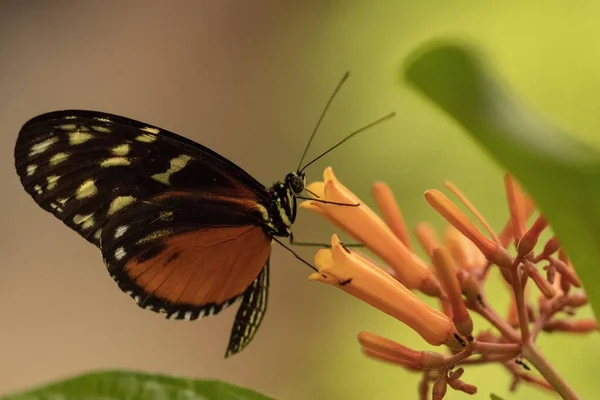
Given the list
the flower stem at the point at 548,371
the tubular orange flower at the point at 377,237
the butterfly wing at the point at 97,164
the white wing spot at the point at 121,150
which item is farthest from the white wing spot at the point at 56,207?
the flower stem at the point at 548,371

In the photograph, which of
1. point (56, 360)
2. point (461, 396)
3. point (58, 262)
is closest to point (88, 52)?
point (58, 262)

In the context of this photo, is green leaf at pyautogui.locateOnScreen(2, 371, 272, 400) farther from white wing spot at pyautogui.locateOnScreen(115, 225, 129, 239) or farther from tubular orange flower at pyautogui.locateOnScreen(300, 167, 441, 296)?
white wing spot at pyautogui.locateOnScreen(115, 225, 129, 239)

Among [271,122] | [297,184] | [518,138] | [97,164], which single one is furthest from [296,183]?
[271,122]

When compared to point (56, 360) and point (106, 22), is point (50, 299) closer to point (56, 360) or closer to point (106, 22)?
point (56, 360)

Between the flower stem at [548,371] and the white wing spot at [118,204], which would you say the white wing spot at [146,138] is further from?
the flower stem at [548,371]

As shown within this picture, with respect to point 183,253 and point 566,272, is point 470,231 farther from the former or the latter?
point 183,253

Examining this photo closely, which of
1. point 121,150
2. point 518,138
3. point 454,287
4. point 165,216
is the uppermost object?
point 121,150
